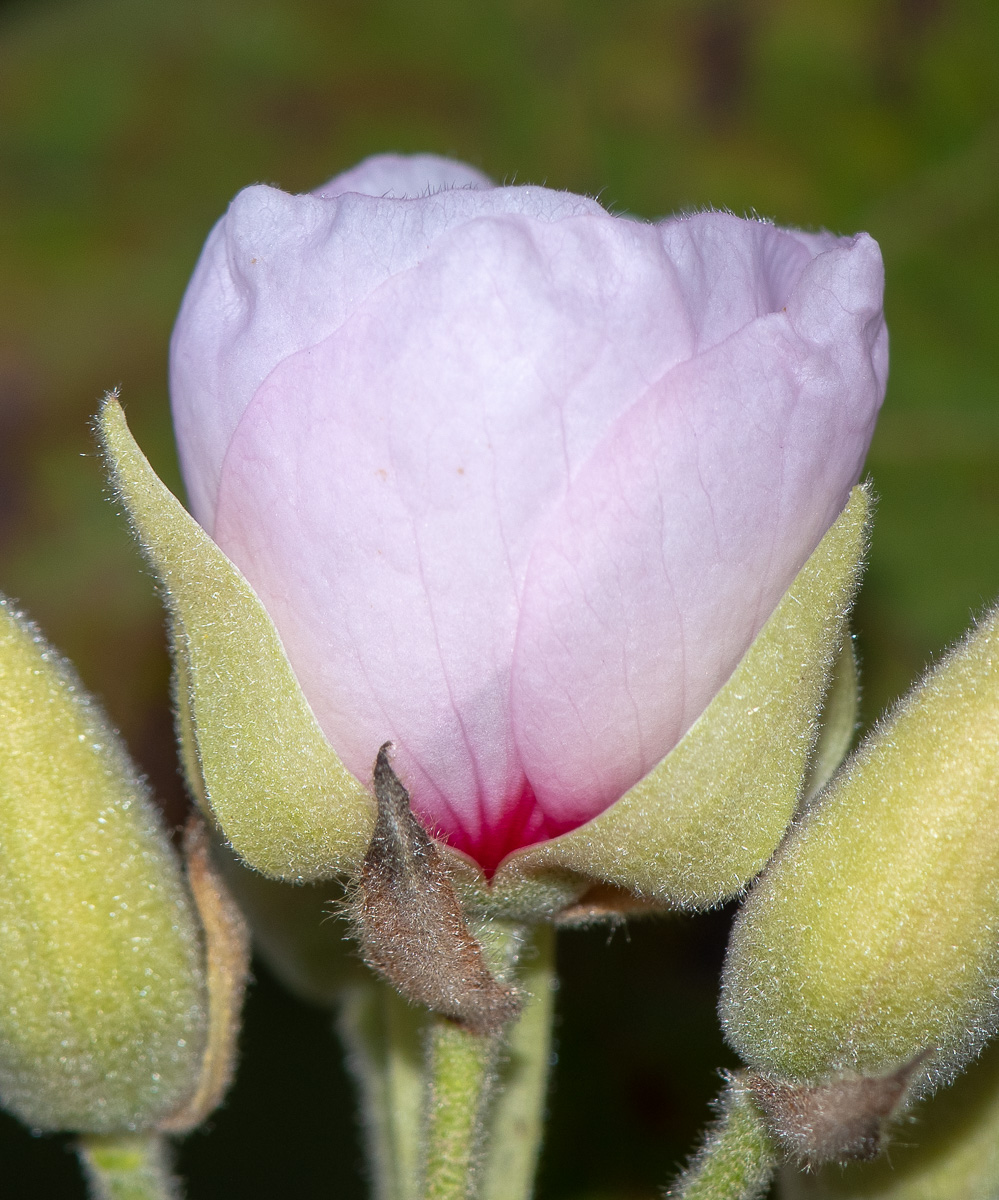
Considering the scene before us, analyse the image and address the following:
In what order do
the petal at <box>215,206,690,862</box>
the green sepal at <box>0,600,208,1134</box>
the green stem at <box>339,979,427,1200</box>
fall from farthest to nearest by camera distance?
the green stem at <box>339,979,427,1200</box>, the green sepal at <box>0,600,208,1134</box>, the petal at <box>215,206,690,862</box>

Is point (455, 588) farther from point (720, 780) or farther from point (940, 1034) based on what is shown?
point (940, 1034)

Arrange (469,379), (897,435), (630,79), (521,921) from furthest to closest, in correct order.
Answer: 1. (630,79)
2. (897,435)
3. (521,921)
4. (469,379)

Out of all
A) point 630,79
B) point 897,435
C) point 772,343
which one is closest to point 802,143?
point 630,79

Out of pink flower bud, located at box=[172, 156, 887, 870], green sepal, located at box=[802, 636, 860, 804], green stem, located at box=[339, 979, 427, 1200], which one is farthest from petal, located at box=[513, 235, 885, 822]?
green stem, located at box=[339, 979, 427, 1200]

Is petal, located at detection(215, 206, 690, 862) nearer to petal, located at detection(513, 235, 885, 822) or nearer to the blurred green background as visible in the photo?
petal, located at detection(513, 235, 885, 822)

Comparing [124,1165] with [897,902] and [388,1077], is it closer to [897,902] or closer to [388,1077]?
[388,1077]
